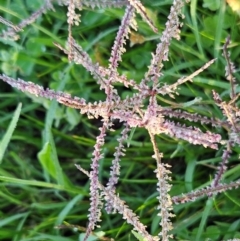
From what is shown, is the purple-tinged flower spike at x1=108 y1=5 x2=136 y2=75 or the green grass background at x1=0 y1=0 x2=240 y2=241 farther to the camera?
the green grass background at x1=0 y1=0 x2=240 y2=241

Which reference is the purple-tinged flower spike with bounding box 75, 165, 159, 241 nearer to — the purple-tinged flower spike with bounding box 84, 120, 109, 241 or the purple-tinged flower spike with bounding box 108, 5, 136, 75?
the purple-tinged flower spike with bounding box 84, 120, 109, 241

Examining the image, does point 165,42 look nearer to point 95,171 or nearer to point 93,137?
point 95,171

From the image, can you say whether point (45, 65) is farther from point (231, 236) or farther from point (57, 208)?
point (231, 236)

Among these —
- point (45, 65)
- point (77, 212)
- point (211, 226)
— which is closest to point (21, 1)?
point (45, 65)

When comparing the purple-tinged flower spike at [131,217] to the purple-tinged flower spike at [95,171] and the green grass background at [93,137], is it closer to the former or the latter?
the purple-tinged flower spike at [95,171]

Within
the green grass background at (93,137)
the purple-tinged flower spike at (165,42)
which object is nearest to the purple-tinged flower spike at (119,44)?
the purple-tinged flower spike at (165,42)

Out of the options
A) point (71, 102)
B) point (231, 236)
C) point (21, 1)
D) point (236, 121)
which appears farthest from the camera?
point (21, 1)

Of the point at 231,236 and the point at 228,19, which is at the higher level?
the point at 228,19

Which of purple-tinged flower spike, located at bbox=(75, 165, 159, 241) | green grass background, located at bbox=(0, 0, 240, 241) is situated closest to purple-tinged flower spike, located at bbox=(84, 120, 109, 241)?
purple-tinged flower spike, located at bbox=(75, 165, 159, 241)
